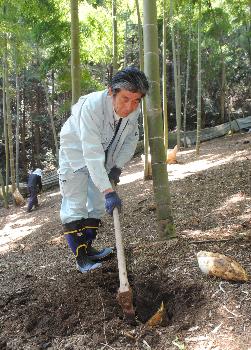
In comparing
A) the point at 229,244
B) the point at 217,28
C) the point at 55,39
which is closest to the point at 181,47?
the point at 217,28

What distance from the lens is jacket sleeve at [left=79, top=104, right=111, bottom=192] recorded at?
9.66ft

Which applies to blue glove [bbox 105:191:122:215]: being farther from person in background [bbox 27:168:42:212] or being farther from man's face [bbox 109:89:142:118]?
person in background [bbox 27:168:42:212]

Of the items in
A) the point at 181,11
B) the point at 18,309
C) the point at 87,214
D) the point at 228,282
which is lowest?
the point at 18,309

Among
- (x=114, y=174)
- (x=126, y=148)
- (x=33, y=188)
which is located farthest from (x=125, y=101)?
(x=33, y=188)

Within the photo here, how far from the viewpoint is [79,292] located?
317 cm

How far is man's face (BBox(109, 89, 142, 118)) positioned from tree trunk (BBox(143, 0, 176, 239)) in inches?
22.8

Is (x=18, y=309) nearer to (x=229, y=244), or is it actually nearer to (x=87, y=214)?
(x=87, y=214)

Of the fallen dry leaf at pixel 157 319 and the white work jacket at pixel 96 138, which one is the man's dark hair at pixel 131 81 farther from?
the fallen dry leaf at pixel 157 319

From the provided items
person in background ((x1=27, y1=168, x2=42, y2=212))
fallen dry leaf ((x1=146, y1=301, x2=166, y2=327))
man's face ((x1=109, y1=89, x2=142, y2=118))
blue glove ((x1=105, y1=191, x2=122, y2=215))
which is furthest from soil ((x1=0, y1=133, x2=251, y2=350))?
person in background ((x1=27, y1=168, x2=42, y2=212))

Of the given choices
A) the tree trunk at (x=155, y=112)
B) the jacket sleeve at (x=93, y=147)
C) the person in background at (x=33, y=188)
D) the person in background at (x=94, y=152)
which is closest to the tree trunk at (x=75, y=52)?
the tree trunk at (x=155, y=112)

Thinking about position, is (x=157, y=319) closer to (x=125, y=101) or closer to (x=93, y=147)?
(x=93, y=147)

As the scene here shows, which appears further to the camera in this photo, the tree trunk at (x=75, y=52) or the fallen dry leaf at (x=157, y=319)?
the tree trunk at (x=75, y=52)

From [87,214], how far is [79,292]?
2.18 feet

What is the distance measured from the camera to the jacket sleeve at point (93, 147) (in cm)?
295
